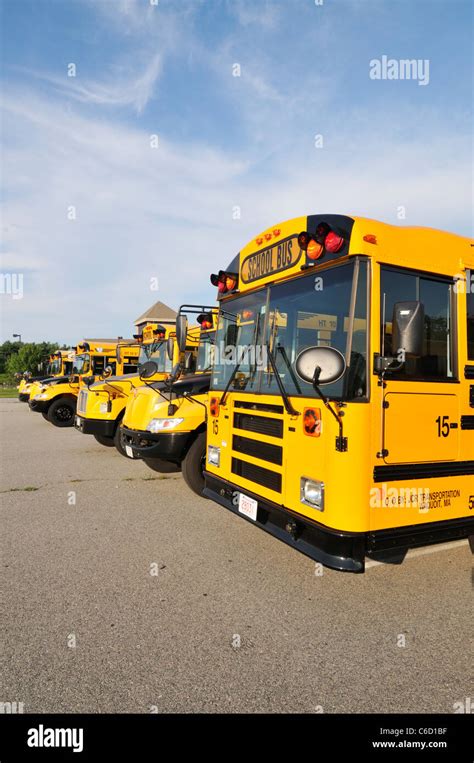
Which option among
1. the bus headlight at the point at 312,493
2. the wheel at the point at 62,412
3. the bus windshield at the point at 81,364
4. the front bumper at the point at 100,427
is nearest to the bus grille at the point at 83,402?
the front bumper at the point at 100,427

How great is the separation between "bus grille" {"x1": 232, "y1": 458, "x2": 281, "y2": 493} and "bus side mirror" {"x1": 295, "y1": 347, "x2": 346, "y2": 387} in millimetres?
981

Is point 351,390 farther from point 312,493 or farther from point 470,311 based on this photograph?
point 470,311

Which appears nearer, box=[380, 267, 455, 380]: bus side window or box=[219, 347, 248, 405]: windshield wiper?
box=[380, 267, 455, 380]: bus side window

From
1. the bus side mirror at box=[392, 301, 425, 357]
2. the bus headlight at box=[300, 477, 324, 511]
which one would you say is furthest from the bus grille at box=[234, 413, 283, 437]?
the bus side mirror at box=[392, 301, 425, 357]

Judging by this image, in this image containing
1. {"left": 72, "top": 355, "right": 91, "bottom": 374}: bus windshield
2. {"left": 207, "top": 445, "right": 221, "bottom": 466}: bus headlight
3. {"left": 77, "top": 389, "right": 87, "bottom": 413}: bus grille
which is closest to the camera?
{"left": 207, "top": 445, "right": 221, "bottom": 466}: bus headlight

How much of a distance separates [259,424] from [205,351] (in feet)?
10.9

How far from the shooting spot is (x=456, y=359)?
335 cm

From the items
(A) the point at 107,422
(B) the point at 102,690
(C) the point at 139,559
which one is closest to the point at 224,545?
(C) the point at 139,559

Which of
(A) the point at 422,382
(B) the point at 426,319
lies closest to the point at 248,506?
(A) the point at 422,382

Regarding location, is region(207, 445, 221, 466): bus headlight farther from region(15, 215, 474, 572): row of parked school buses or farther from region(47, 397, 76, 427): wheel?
region(47, 397, 76, 427): wheel

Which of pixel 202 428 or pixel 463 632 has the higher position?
pixel 202 428

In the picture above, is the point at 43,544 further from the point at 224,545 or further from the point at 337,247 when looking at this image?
the point at 337,247

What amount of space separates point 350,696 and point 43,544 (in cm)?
316

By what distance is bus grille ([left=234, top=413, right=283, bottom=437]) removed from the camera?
3.51m
